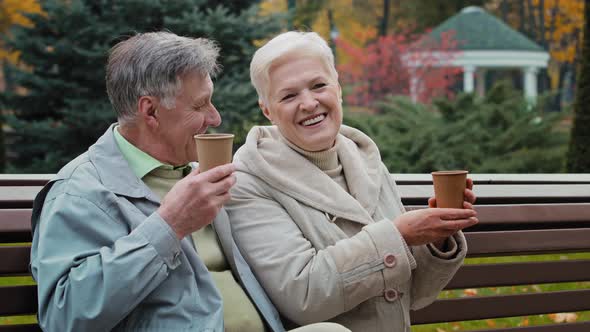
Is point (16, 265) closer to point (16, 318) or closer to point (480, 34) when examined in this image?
point (16, 318)

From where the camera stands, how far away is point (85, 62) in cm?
1033

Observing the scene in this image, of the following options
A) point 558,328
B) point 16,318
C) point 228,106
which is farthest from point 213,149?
point 228,106

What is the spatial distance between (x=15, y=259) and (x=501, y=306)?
1880mm

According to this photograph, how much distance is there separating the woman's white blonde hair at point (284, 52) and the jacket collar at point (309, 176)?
0.16m

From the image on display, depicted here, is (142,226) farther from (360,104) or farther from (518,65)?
(518,65)

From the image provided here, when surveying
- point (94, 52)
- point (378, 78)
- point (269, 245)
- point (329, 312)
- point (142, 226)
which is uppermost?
point (142, 226)

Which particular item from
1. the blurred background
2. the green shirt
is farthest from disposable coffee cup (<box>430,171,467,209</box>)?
the blurred background

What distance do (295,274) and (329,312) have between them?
16cm

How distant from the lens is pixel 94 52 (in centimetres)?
999

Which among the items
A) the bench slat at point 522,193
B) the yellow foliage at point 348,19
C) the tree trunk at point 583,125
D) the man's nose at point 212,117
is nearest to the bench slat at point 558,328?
the bench slat at point 522,193

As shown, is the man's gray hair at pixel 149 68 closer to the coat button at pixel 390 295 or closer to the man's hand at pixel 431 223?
the man's hand at pixel 431 223

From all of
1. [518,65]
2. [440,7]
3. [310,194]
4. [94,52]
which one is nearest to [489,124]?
[94,52]

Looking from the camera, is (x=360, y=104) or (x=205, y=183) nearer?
(x=205, y=183)

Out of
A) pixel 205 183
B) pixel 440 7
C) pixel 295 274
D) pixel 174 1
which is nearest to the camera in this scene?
pixel 205 183
